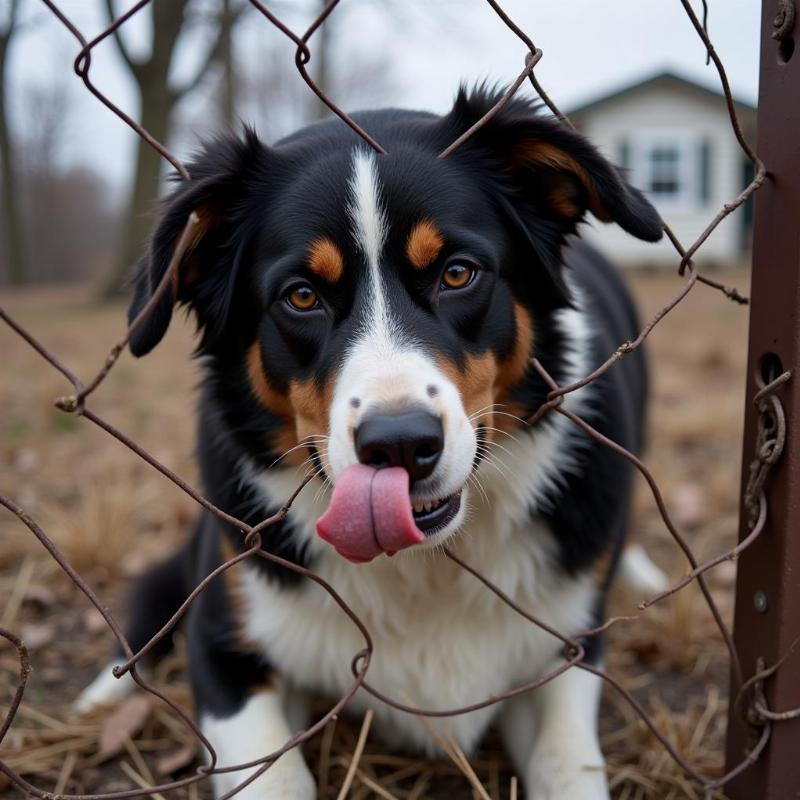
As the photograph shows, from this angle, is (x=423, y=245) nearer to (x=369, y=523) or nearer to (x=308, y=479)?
(x=308, y=479)

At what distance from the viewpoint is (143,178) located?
13.8 meters

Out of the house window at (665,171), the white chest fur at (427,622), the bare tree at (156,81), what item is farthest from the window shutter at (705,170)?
the white chest fur at (427,622)

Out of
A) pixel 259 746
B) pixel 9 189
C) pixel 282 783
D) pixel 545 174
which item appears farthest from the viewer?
pixel 9 189

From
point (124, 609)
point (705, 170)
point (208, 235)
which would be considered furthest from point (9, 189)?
point (208, 235)

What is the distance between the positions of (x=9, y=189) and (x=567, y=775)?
20.9m

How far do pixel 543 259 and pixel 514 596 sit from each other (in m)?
0.86

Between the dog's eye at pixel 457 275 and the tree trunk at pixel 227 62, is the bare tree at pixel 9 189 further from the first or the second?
the dog's eye at pixel 457 275

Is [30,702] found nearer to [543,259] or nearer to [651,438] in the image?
[543,259]

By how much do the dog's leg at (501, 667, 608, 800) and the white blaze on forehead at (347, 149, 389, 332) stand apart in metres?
1.07

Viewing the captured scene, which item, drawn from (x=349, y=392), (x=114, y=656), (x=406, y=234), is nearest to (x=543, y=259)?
(x=406, y=234)

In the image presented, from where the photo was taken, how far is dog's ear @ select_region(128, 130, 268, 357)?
186 cm

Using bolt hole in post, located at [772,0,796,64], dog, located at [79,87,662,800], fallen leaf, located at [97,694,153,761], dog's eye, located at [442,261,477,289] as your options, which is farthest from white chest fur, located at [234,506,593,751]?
bolt hole in post, located at [772,0,796,64]

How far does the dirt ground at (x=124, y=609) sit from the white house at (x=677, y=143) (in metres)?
14.5

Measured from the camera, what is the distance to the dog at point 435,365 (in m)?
1.91
